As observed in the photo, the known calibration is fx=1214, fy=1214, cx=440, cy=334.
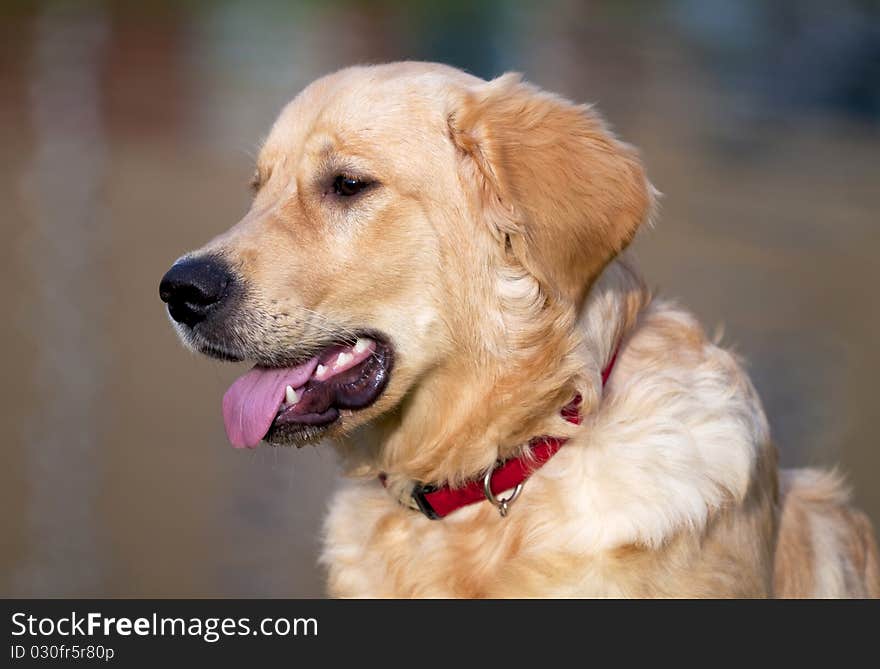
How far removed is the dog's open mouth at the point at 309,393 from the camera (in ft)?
11.3

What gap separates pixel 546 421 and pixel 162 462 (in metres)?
4.64

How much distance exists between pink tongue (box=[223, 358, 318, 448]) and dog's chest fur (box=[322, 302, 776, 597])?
0.52m

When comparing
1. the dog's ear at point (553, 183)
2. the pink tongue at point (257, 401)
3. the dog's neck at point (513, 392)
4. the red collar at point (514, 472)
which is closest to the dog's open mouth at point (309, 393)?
the pink tongue at point (257, 401)

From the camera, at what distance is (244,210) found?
1097 cm

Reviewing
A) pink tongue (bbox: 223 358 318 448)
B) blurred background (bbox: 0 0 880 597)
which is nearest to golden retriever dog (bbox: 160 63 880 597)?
pink tongue (bbox: 223 358 318 448)

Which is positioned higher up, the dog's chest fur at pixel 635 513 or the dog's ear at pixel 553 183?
the dog's ear at pixel 553 183

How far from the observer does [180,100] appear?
15.2 m

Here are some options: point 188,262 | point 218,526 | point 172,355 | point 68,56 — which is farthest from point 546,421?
point 68,56

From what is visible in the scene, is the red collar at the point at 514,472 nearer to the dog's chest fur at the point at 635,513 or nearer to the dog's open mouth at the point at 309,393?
the dog's chest fur at the point at 635,513

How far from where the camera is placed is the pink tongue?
3.46 meters

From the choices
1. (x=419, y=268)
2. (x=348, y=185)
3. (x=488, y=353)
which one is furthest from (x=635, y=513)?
(x=348, y=185)

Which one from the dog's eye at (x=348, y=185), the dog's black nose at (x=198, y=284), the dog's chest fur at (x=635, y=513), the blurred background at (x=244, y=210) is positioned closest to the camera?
the dog's chest fur at (x=635, y=513)

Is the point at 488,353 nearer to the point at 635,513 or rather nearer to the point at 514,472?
Result: the point at 514,472

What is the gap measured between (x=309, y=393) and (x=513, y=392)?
0.59 meters
